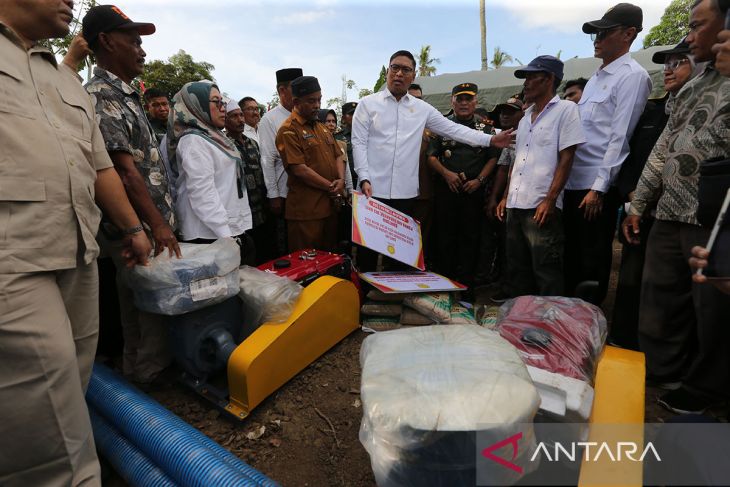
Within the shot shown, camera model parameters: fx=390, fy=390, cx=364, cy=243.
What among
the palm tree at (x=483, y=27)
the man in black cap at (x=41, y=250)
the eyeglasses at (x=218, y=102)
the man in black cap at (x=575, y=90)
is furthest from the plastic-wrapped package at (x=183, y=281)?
the palm tree at (x=483, y=27)

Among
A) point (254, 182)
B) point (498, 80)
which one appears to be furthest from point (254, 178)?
point (498, 80)

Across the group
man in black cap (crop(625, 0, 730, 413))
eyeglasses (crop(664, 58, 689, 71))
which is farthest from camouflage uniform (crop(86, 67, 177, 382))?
eyeglasses (crop(664, 58, 689, 71))

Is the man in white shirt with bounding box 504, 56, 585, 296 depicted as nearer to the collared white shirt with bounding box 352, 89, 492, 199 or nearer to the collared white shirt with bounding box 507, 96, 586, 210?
the collared white shirt with bounding box 507, 96, 586, 210

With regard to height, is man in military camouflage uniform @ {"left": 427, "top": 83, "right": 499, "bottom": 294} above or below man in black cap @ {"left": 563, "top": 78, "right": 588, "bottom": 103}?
below

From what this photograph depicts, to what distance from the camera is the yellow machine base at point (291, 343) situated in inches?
80.7

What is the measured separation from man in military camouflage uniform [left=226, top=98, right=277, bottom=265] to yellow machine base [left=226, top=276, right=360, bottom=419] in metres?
1.49

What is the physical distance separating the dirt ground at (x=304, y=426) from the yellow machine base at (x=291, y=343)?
0.33ft

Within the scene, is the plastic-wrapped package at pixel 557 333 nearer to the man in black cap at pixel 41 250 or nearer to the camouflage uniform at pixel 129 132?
the man in black cap at pixel 41 250

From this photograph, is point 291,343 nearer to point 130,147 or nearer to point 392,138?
point 130,147

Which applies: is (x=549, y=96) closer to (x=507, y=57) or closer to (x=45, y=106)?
(x=45, y=106)

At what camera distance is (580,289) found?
2633 mm

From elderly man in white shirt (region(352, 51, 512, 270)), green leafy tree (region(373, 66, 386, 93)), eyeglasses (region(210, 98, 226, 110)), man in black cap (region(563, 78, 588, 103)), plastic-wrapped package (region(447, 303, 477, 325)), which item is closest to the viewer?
eyeglasses (region(210, 98, 226, 110))

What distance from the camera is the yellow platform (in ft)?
3.99

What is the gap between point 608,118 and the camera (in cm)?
286
